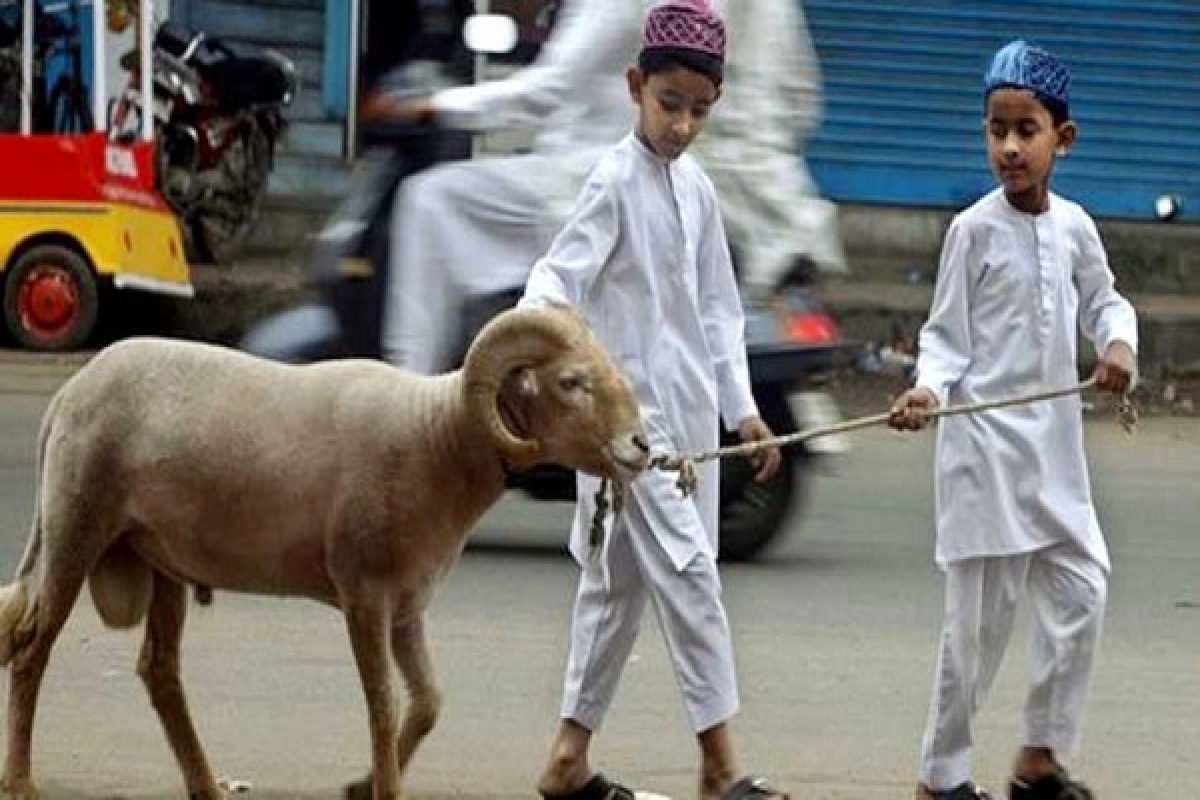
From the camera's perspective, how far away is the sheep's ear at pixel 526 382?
21.4 ft

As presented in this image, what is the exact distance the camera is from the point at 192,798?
278 inches

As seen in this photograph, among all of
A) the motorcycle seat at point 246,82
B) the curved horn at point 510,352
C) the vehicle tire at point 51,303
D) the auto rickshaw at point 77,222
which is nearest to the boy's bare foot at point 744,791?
the curved horn at point 510,352

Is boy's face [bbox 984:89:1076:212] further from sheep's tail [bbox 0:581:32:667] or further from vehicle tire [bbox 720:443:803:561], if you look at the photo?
vehicle tire [bbox 720:443:803:561]

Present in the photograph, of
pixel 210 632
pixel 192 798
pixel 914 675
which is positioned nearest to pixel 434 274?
pixel 210 632

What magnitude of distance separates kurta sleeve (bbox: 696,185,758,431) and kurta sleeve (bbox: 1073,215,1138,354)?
2.51ft

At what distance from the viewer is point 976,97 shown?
63.9ft

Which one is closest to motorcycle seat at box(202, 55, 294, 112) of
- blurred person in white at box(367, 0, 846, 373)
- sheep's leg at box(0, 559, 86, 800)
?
blurred person in white at box(367, 0, 846, 373)

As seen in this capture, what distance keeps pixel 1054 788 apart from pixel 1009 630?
0.38 meters

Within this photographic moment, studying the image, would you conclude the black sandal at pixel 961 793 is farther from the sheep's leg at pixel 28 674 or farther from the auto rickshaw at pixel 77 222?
the auto rickshaw at pixel 77 222

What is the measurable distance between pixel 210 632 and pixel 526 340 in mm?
3270

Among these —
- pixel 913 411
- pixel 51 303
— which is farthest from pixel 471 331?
pixel 51 303

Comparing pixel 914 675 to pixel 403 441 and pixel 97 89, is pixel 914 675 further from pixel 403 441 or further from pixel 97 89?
pixel 97 89

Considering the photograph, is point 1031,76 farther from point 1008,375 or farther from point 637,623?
point 637,623

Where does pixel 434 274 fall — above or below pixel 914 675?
above
